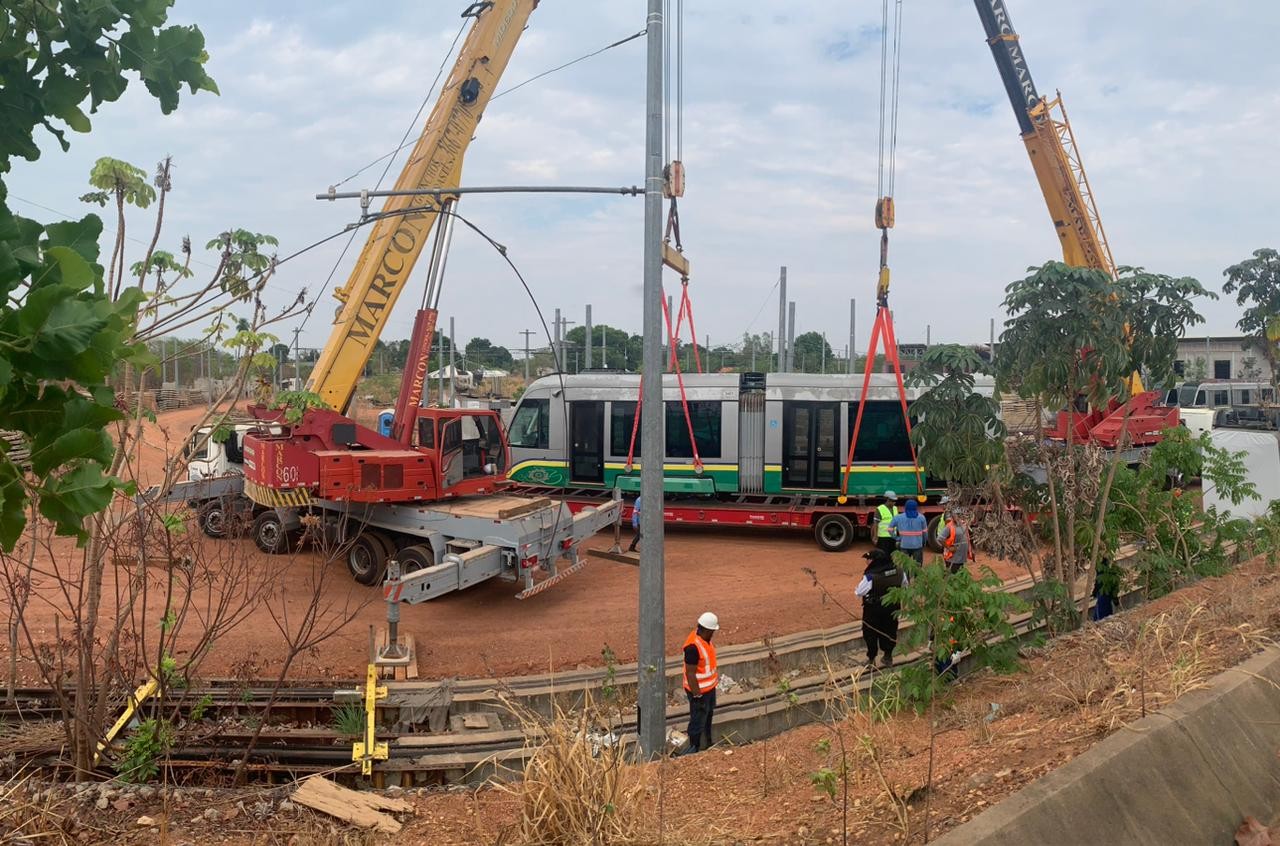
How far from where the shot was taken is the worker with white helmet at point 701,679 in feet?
23.4

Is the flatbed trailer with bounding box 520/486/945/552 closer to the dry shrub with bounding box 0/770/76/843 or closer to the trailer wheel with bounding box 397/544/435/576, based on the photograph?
the trailer wheel with bounding box 397/544/435/576

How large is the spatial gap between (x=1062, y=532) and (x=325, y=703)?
7899 millimetres

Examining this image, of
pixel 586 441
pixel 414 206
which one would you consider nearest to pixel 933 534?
pixel 586 441

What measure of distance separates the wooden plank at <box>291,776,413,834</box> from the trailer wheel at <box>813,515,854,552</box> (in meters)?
10.5

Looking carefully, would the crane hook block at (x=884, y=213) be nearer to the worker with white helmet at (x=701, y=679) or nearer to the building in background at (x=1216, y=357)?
the worker with white helmet at (x=701, y=679)

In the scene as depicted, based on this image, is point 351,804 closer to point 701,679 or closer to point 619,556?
point 701,679

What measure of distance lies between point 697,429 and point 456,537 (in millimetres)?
5833

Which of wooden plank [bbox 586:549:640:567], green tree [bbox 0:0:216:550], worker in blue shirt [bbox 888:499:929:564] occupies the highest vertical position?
green tree [bbox 0:0:216:550]

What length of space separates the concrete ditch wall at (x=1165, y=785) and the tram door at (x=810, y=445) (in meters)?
10.6

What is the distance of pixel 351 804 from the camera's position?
564 centimetres

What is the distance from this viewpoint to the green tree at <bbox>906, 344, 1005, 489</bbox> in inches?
356

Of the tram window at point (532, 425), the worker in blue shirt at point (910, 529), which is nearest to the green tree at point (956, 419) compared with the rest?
the worker in blue shirt at point (910, 529)

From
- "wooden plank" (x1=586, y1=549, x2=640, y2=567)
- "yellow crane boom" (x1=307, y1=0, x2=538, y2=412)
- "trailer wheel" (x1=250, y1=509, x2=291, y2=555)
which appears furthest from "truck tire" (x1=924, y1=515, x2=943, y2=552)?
"trailer wheel" (x1=250, y1=509, x2=291, y2=555)

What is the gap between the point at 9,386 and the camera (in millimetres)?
2039
